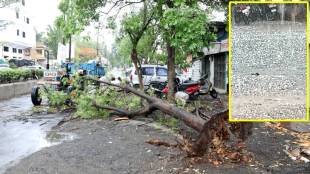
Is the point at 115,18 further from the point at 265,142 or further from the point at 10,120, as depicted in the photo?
the point at 265,142

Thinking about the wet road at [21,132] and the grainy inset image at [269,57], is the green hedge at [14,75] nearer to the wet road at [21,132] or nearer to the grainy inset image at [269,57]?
the wet road at [21,132]

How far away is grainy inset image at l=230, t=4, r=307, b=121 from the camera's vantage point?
8.06 ft

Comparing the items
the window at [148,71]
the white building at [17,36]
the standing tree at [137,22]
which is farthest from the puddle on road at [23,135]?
the white building at [17,36]

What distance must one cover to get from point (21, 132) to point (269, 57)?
26.1ft

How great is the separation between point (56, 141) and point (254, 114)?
5.99m

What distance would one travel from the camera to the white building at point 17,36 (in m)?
51.5

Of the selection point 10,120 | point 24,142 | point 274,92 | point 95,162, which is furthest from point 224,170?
point 10,120

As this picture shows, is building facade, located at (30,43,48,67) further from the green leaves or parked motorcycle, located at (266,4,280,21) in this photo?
parked motorcycle, located at (266,4,280,21)

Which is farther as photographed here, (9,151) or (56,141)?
(56,141)

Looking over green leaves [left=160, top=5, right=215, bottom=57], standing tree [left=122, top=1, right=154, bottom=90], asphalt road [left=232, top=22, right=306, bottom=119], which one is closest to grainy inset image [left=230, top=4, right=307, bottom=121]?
asphalt road [left=232, top=22, right=306, bottom=119]

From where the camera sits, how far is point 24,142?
26.6ft

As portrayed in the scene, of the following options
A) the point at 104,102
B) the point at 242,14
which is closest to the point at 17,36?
the point at 104,102

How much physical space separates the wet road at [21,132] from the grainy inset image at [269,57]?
4471 millimetres

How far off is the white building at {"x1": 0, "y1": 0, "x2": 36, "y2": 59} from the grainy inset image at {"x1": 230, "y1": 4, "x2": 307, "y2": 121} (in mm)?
49670
